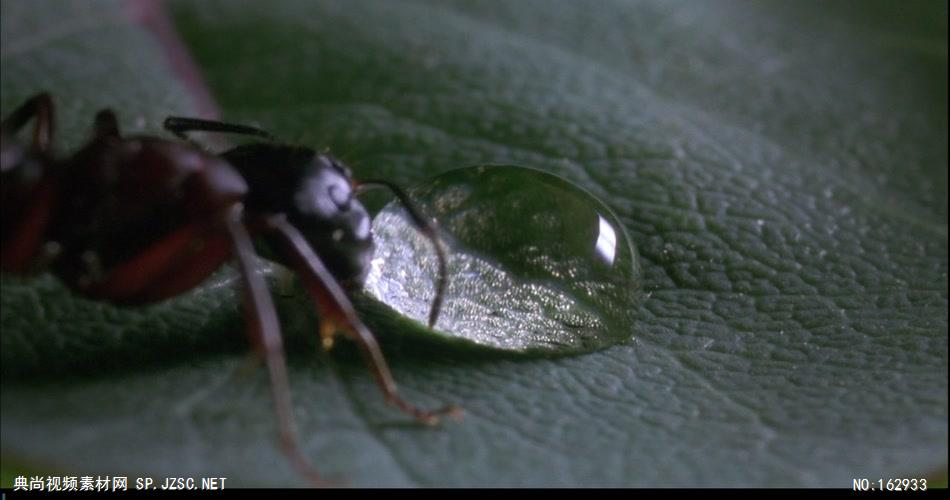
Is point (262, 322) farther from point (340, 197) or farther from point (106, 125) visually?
point (106, 125)

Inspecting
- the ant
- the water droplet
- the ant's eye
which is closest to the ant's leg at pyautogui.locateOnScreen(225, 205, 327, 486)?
the ant

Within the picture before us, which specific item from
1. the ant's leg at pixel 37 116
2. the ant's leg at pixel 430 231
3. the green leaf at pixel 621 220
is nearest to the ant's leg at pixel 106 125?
the ant's leg at pixel 37 116

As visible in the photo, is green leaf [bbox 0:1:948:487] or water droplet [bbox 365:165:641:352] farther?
water droplet [bbox 365:165:641:352]

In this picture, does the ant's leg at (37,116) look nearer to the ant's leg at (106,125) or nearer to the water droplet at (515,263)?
the ant's leg at (106,125)

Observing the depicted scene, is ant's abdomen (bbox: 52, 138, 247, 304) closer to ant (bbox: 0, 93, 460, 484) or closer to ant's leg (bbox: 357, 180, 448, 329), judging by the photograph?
ant (bbox: 0, 93, 460, 484)

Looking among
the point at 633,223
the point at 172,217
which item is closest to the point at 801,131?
the point at 633,223

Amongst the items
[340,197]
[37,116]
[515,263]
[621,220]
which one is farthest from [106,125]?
[621,220]

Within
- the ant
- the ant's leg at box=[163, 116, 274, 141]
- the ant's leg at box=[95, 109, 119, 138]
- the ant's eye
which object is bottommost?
the ant
